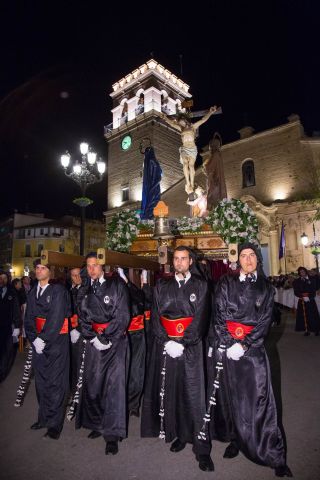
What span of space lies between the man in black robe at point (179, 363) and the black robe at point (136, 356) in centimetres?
134

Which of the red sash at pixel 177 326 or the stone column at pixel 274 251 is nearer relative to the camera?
the red sash at pixel 177 326

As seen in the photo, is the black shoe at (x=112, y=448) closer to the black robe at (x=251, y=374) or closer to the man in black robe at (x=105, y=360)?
the man in black robe at (x=105, y=360)

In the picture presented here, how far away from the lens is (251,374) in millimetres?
3695

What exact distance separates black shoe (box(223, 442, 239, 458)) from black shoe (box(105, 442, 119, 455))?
4.22 ft

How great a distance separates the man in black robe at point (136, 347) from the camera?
5.59 metres

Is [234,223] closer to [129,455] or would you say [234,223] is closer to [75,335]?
[75,335]

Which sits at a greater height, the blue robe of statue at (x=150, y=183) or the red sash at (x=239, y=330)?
the blue robe of statue at (x=150, y=183)

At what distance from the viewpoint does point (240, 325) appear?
384 centimetres

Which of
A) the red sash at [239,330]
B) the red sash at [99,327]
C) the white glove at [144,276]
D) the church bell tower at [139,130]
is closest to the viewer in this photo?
the red sash at [239,330]

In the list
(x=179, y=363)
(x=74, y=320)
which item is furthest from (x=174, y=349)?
(x=74, y=320)

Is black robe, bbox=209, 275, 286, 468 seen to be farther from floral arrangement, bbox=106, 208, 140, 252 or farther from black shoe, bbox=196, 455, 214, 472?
floral arrangement, bbox=106, 208, 140, 252

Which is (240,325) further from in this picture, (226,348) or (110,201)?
(110,201)

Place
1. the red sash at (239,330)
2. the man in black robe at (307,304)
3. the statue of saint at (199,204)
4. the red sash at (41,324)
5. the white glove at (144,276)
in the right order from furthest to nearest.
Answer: the man in black robe at (307,304) < the statue of saint at (199,204) < the white glove at (144,276) < the red sash at (41,324) < the red sash at (239,330)

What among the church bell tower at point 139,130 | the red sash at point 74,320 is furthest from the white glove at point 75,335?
the church bell tower at point 139,130
